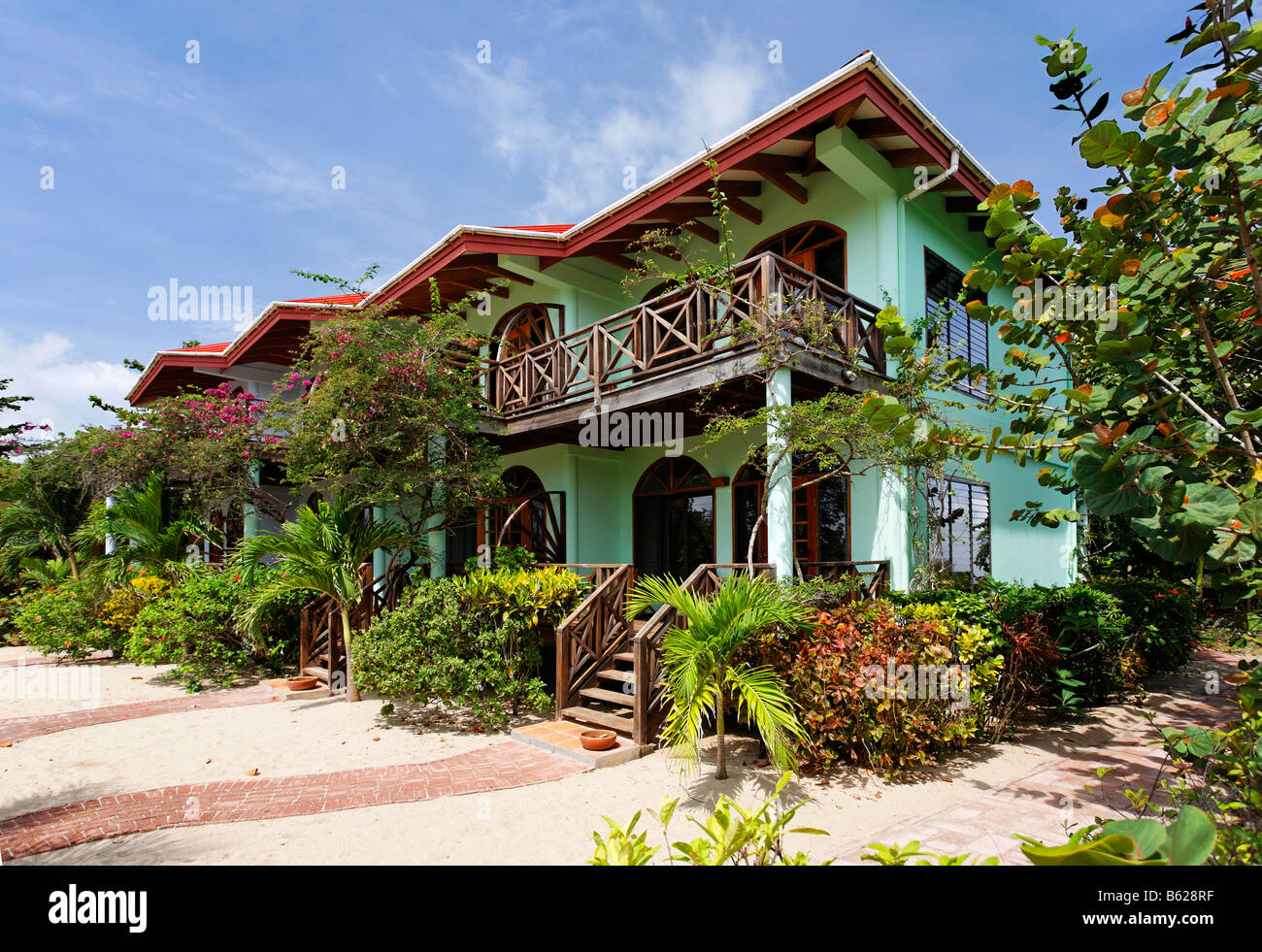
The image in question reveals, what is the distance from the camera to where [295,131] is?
779 centimetres

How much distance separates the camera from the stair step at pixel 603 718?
254 inches

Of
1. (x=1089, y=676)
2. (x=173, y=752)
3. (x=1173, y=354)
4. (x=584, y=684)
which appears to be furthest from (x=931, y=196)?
(x=173, y=752)

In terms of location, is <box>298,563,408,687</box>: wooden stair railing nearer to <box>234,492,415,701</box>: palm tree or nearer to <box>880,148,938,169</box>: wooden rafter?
<box>234,492,415,701</box>: palm tree

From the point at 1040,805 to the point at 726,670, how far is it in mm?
2306

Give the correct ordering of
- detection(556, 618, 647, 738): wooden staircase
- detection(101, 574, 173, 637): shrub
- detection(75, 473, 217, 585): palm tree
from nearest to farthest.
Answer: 1. detection(556, 618, 647, 738): wooden staircase
2. detection(101, 574, 173, 637): shrub
3. detection(75, 473, 217, 585): palm tree

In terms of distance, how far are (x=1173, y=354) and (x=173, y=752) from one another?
864 centimetres

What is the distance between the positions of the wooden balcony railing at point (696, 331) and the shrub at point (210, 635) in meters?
5.08

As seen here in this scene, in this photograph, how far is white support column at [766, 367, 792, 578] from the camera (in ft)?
24.4

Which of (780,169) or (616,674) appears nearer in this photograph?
(616,674)

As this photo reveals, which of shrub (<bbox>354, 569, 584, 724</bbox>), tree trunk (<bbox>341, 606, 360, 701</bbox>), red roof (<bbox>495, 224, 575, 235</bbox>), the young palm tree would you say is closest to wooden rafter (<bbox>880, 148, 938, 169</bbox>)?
red roof (<bbox>495, 224, 575, 235</bbox>)

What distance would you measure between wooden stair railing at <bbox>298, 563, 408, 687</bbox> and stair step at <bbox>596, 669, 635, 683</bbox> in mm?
3514

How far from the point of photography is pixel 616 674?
7.43 metres

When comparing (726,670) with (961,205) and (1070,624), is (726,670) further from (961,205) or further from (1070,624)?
(961,205)

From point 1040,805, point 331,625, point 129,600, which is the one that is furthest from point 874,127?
point 129,600
